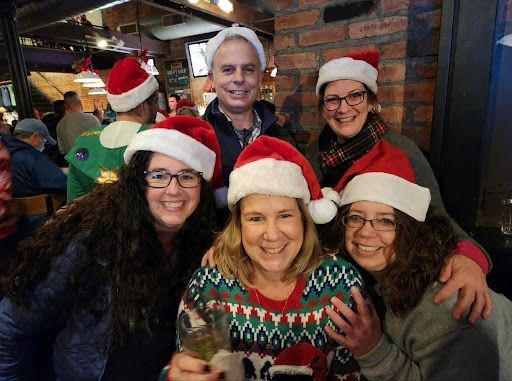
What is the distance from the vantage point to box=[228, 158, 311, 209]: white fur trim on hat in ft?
4.09

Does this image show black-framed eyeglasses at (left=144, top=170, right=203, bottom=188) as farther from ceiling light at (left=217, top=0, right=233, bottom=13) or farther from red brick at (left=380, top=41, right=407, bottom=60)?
ceiling light at (left=217, top=0, right=233, bottom=13)

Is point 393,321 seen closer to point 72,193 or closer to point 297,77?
point 297,77

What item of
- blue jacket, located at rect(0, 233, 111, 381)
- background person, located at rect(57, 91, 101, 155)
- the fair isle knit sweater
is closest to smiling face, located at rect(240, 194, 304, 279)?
the fair isle knit sweater

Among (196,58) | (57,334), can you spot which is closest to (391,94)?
(57,334)

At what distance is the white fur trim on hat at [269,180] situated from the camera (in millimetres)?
1245

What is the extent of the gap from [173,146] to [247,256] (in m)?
0.52

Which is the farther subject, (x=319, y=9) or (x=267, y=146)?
(x=319, y=9)

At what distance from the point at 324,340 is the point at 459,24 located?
155cm

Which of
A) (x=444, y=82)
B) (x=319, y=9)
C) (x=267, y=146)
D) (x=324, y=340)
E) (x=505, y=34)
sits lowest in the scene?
(x=324, y=340)

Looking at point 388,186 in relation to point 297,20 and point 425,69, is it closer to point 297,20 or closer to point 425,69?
point 425,69

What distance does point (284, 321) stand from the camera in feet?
4.20

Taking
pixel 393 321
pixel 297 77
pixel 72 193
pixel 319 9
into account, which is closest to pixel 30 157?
pixel 72 193

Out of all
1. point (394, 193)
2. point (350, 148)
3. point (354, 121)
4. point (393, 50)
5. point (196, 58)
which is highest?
point (196, 58)

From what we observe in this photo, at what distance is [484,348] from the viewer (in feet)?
3.44
